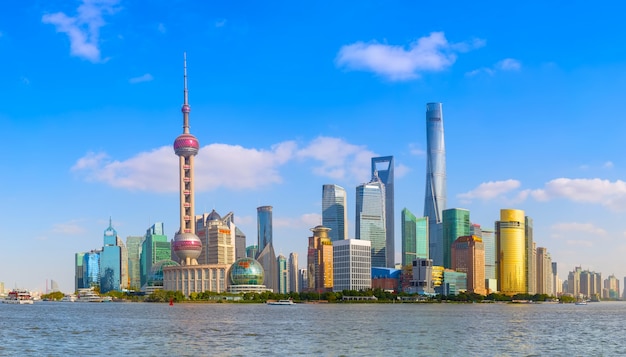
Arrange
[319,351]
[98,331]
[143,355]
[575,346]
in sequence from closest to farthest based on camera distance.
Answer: [143,355], [319,351], [575,346], [98,331]

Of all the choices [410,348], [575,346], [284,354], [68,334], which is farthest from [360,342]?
[68,334]

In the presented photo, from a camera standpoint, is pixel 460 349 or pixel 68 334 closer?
pixel 460 349

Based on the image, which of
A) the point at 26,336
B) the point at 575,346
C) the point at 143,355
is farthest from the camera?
the point at 26,336

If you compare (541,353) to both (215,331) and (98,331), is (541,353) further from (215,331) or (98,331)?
(98,331)

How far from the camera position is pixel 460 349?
86.8 m

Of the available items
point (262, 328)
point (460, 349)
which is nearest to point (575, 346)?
point (460, 349)

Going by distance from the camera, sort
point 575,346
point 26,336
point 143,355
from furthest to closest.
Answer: point 26,336
point 575,346
point 143,355

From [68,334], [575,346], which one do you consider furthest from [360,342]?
[68,334]

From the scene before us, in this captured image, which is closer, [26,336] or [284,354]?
[284,354]

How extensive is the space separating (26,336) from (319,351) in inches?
1713

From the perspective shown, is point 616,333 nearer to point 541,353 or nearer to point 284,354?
point 541,353

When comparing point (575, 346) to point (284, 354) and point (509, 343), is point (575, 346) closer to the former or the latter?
point (509, 343)

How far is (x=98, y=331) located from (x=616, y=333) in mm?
75772

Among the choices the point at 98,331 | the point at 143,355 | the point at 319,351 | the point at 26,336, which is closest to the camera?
the point at 143,355
